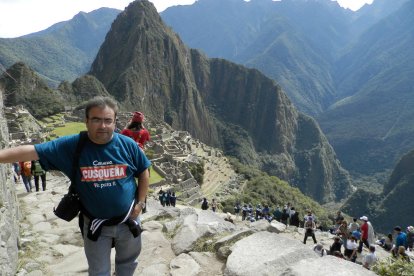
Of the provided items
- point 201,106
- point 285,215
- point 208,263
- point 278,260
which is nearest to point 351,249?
point 208,263

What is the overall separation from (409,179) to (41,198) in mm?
107469

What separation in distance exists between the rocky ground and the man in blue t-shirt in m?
1.77

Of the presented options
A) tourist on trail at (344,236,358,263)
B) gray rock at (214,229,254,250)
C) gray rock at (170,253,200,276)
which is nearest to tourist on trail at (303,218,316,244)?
tourist on trail at (344,236,358,263)

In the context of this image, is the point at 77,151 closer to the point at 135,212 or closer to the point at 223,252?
the point at 135,212

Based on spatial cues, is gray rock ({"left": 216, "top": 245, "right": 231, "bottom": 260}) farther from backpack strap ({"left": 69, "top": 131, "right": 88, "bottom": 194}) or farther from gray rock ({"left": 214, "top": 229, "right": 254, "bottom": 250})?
backpack strap ({"left": 69, "top": 131, "right": 88, "bottom": 194})

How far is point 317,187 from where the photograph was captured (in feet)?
554

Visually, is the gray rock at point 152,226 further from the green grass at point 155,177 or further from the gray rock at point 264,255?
the green grass at point 155,177

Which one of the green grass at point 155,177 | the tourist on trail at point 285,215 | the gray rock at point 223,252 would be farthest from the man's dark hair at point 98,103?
the green grass at point 155,177

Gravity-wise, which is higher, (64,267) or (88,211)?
(88,211)

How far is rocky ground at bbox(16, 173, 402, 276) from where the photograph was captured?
16.1ft

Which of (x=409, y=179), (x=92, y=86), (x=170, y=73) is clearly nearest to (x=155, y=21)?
(x=170, y=73)

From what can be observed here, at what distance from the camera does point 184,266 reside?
18.2 feet

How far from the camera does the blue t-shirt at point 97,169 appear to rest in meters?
3.57

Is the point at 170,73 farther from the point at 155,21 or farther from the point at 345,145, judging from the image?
the point at 345,145
